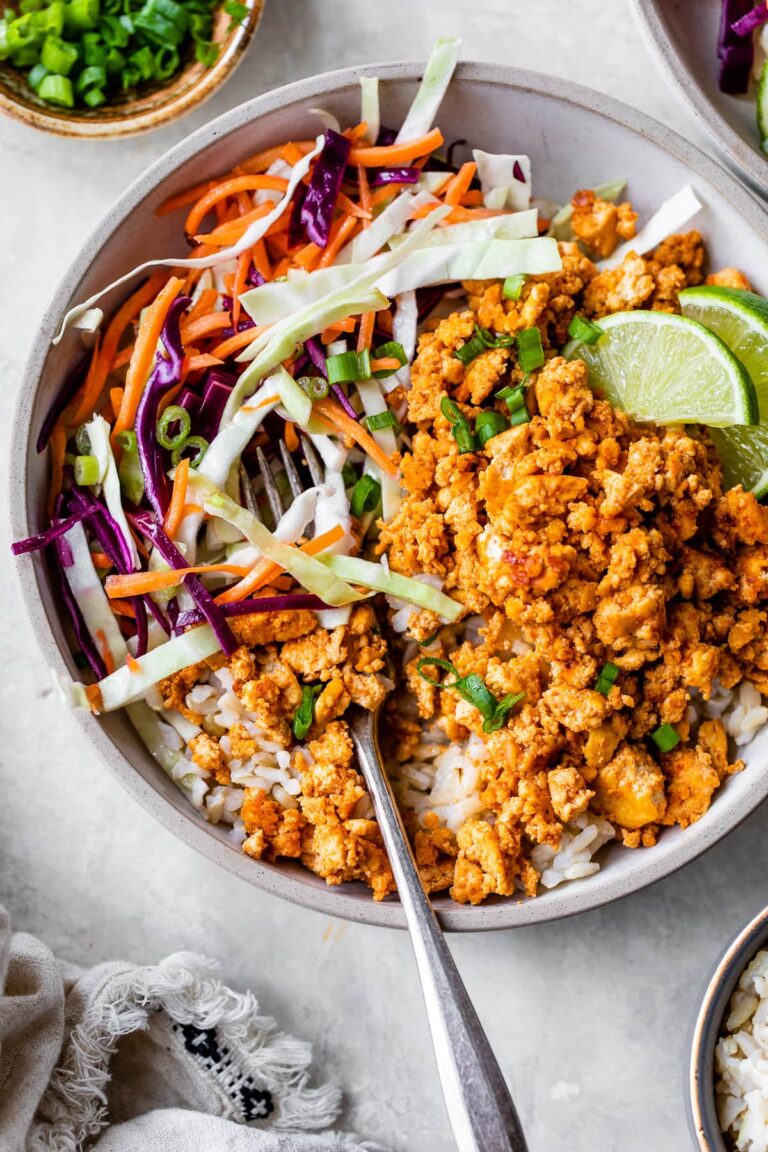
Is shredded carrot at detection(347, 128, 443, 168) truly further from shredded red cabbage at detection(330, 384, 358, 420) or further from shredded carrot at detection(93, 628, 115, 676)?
shredded carrot at detection(93, 628, 115, 676)

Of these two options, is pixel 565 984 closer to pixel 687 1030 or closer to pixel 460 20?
pixel 687 1030

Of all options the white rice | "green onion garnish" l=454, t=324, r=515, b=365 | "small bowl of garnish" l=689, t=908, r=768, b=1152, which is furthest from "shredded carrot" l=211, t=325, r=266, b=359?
the white rice

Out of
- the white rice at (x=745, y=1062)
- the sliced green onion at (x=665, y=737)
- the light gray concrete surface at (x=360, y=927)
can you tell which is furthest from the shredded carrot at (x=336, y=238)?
the white rice at (x=745, y=1062)

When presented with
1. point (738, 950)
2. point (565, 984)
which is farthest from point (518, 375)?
point (565, 984)

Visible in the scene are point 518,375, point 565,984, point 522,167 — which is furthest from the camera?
point 565,984

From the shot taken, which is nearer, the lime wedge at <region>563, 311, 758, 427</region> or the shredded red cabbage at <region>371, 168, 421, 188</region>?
the lime wedge at <region>563, 311, 758, 427</region>


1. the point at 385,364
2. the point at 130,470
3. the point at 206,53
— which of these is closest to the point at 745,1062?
the point at 385,364

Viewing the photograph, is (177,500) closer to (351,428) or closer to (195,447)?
(195,447)

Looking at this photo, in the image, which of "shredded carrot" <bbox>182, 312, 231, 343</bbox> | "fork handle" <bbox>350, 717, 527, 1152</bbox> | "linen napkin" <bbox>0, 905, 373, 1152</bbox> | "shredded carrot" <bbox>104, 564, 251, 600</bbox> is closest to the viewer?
"fork handle" <bbox>350, 717, 527, 1152</bbox>
